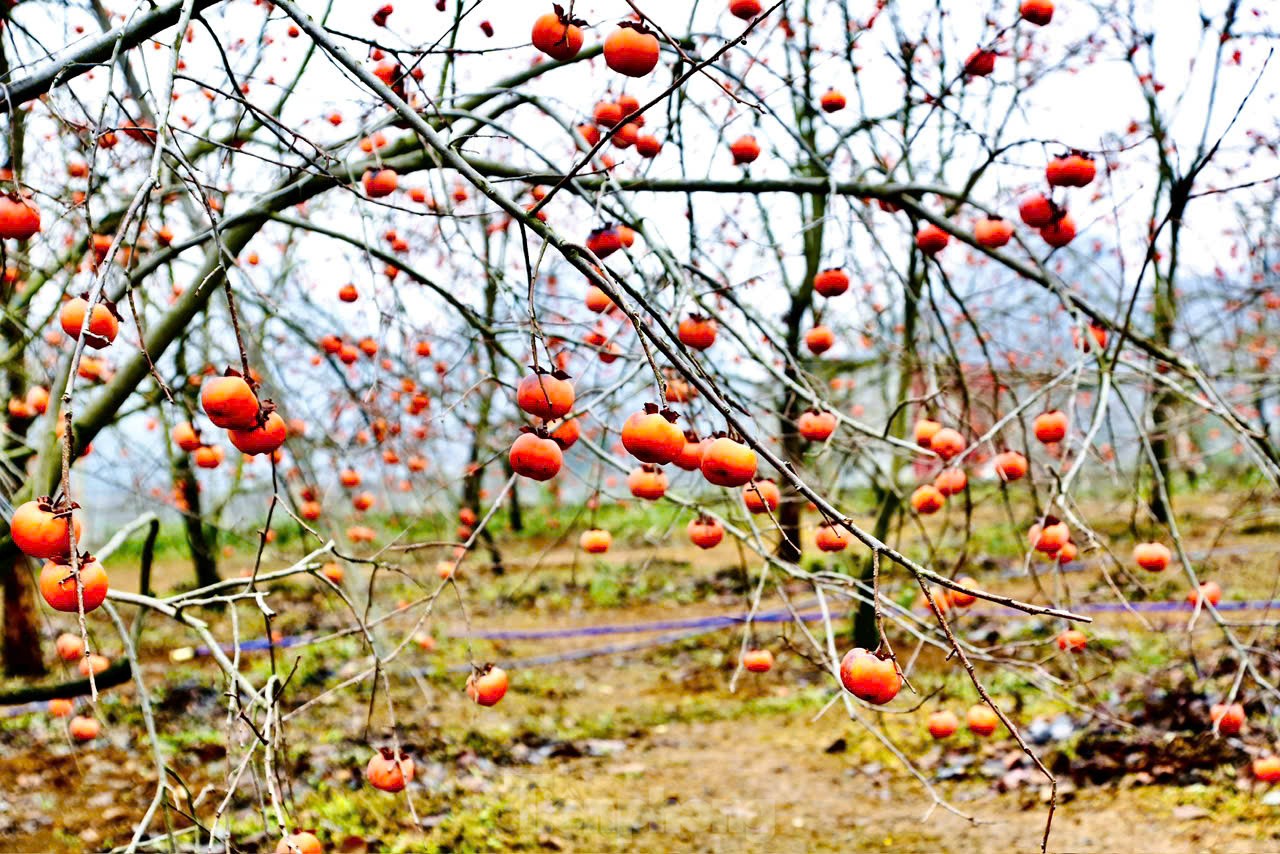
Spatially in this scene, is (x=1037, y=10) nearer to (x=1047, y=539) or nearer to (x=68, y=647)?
(x=1047, y=539)

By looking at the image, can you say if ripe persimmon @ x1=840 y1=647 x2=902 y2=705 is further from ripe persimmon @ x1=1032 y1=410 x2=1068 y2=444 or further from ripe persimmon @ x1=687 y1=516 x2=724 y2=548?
ripe persimmon @ x1=1032 y1=410 x2=1068 y2=444

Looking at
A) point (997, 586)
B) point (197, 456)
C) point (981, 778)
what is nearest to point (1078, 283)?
point (997, 586)

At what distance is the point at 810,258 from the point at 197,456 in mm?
5559

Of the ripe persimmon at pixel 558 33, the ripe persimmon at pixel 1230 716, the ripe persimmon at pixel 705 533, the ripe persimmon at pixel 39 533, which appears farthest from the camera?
the ripe persimmon at pixel 1230 716

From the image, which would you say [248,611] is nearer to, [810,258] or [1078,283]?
[810,258]

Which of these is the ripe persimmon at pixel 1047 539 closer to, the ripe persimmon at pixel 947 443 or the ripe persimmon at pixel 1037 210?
the ripe persimmon at pixel 947 443

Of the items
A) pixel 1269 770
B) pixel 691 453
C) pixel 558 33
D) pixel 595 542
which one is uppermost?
pixel 558 33

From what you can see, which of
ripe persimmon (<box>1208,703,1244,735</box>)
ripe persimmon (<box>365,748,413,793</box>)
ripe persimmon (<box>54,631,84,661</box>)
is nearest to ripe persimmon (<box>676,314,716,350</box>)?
ripe persimmon (<box>365,748,413,793</box>)

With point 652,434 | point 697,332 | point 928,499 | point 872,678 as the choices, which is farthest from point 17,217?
point 928,499

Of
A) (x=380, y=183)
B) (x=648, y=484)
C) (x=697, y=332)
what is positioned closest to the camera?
(x=648, y=484)

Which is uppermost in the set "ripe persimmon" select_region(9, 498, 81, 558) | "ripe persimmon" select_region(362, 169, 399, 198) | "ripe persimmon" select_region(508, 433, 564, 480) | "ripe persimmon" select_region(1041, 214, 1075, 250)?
"ripe persimmon" select_region(362, 169, 399, 198)

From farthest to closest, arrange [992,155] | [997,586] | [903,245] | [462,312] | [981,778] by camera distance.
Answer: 1. [997,586]
2. [903,245]
3. [981,778]
4. [462,312]
5. [992,155]

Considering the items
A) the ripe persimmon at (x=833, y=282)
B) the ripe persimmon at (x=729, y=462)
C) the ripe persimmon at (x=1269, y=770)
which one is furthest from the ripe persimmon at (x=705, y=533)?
the ripe persimmon at (x=1269, y=770)

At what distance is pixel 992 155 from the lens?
2.95 metres
